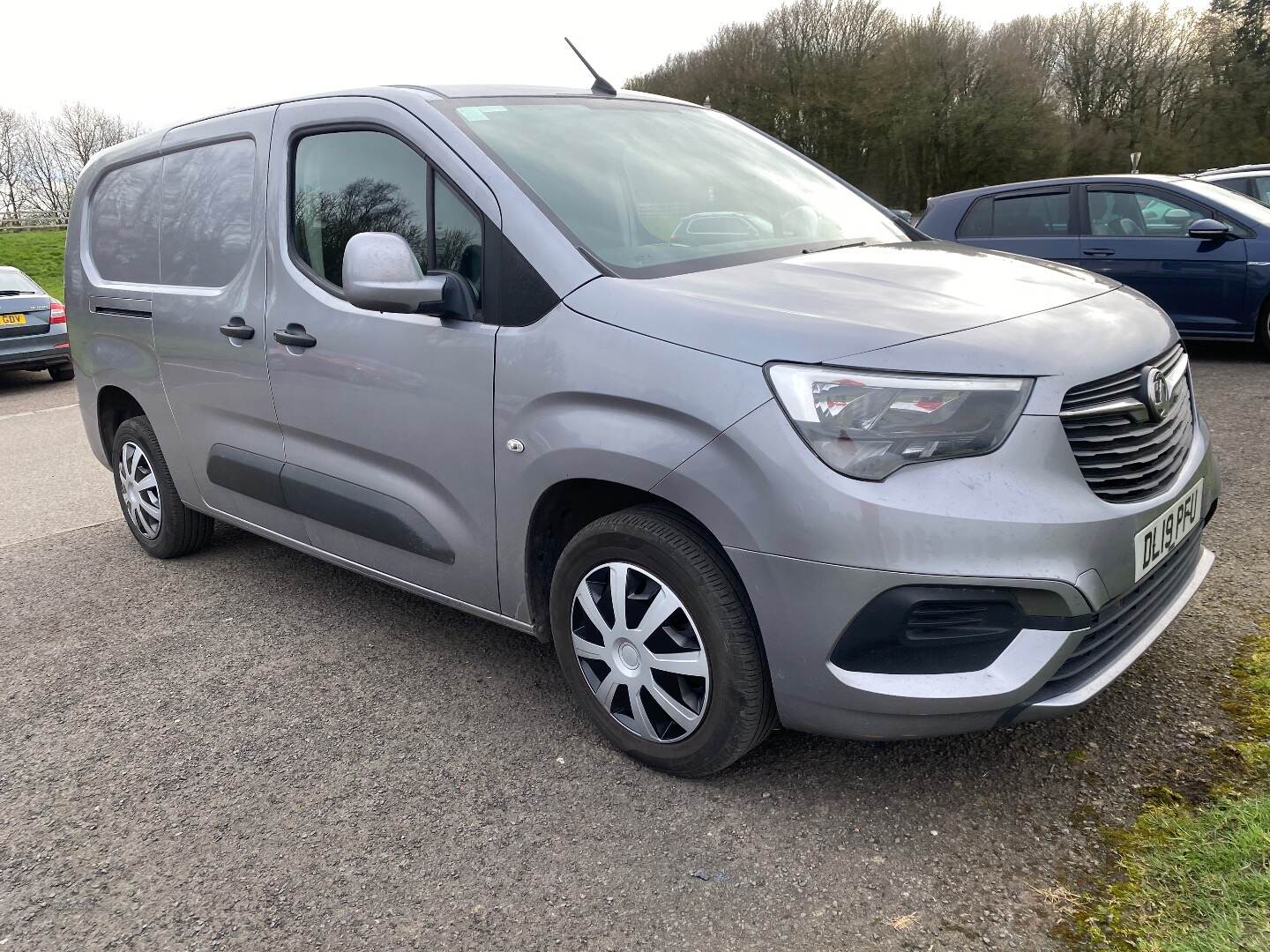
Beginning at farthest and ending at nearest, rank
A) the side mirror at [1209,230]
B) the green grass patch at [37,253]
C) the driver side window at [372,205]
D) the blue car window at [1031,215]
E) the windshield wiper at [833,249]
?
the green grass patch at [37,253], the blue car window at [1031,215], the side mirror at [1209,230], the windshield wiper at [833,249], the driver side window at [372,205]

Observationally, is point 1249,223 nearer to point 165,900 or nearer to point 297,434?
point 297,434

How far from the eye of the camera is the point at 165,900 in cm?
243

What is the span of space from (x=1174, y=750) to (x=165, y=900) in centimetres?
253

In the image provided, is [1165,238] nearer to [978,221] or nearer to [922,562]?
[978,221]

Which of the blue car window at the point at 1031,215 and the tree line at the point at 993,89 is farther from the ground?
the tree line at the point at 993,89

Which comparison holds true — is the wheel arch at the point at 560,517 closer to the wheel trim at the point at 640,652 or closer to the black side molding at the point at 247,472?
the wheel trim at the point at 640,652

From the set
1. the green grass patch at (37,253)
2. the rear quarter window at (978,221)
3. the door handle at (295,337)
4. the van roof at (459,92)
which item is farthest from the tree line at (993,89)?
the door handle at (295,337)

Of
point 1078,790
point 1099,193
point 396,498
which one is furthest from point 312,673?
point 1099,193

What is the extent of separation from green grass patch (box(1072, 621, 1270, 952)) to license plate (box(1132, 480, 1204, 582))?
22.2 inches

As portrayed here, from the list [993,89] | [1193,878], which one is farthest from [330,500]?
[993,89]

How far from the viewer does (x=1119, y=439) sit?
2383 mm

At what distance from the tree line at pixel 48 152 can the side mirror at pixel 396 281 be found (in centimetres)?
5230

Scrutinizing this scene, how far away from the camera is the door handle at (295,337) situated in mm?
3406

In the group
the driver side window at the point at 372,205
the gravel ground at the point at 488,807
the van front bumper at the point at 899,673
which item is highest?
the driver side window at the point at 372,205
